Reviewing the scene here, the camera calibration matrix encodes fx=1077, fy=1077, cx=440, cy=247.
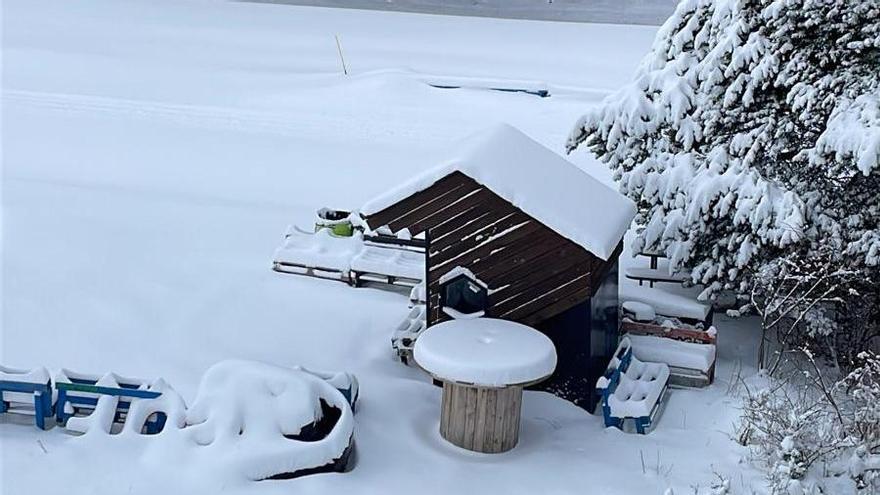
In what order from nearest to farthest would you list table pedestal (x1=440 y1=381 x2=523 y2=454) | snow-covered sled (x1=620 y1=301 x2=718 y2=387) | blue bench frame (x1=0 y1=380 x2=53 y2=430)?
blue bench frame (x1=0 y1=380 x2=53 y2=430), table pedestal (x1=440 y1=381 x2=523 y2=454), snow-covered sled (x1=620 y1=301 x2=718 y2=387)

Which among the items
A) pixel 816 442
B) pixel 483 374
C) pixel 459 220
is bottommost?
pixel 816 442

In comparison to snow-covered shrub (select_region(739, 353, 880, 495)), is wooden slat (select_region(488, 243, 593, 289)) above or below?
above

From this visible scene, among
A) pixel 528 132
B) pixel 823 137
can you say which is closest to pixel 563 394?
pixel 823 137

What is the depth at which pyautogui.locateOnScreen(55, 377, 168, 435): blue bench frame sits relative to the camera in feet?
25.5

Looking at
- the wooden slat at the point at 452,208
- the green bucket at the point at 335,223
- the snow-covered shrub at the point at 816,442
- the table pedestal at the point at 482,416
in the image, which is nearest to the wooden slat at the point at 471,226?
the wooden slat at the point at 452,208

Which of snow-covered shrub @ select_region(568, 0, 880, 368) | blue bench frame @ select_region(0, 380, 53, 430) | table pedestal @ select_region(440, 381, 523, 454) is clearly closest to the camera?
blue bench frame @ select_region(0, 380, 53, 430)

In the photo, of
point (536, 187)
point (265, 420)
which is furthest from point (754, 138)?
point (265, 420)

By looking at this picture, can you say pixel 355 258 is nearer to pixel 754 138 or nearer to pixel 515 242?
pixel 515 242

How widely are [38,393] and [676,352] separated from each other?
17.1 feet

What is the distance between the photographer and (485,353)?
308 inches

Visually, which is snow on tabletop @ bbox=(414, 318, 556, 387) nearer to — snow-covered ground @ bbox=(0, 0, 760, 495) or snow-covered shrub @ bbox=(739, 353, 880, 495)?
snow-covered ground @ bbox=(0, 0, 760, 495)

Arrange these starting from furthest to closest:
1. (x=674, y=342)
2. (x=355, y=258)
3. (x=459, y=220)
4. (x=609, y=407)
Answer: (x=355, y=258) → (x=674, y=342) → (x=459, y=220) → (x=609, y=407)

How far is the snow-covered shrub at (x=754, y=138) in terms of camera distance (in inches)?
362

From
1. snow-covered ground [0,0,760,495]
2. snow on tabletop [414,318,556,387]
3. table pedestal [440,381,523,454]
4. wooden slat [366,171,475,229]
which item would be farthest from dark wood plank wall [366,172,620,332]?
table pedestal [440,381,523,454]
